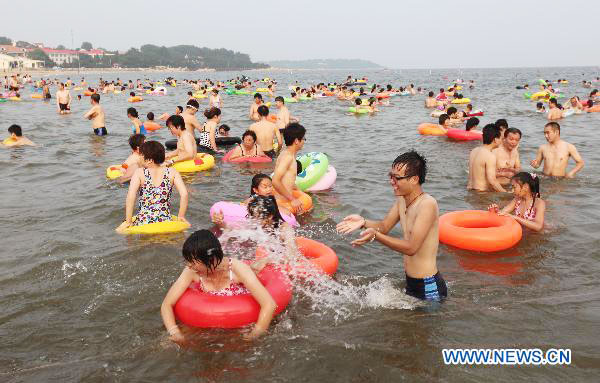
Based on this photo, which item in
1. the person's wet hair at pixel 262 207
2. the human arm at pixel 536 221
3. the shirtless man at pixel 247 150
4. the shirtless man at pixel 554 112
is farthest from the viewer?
the shirtless man at pixel 554 112

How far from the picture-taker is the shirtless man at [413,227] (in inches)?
137

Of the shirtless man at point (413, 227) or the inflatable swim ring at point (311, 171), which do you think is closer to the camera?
the shirtless man at point (413, 227)

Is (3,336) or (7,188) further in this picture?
(7,188)

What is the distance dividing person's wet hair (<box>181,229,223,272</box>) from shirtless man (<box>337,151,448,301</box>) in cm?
94

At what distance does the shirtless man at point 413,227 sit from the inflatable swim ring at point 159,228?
2864 millimetres

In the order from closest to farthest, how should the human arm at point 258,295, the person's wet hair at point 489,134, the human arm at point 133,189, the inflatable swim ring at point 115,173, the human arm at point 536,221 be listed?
1. the human arm at point 258,295
2. the human arm at point 133,189
3. the human arm at point 536,221
4. the person's wet hair at point 489,134
5. the inflatable swim ring at point 115,173

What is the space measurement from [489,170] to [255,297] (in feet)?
17.4

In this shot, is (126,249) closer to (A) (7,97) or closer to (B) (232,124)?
(B) (232,124)

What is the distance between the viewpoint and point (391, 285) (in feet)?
15.9

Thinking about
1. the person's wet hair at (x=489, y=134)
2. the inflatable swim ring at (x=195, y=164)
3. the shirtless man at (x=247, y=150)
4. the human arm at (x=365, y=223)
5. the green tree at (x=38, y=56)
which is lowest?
the inflatable swim ring at (x=195, y=164)

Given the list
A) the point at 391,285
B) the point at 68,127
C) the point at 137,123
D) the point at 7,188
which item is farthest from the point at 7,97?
the point at 391,285

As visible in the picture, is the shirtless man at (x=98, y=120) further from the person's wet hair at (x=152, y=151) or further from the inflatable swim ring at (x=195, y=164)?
the person's wet hair at (x=152, y=151)

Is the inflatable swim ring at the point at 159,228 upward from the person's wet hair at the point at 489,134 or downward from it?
downward

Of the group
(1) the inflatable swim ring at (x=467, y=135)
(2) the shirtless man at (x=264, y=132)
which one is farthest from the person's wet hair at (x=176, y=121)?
(1) the inflatable swim ring at (x=467, y=135)
